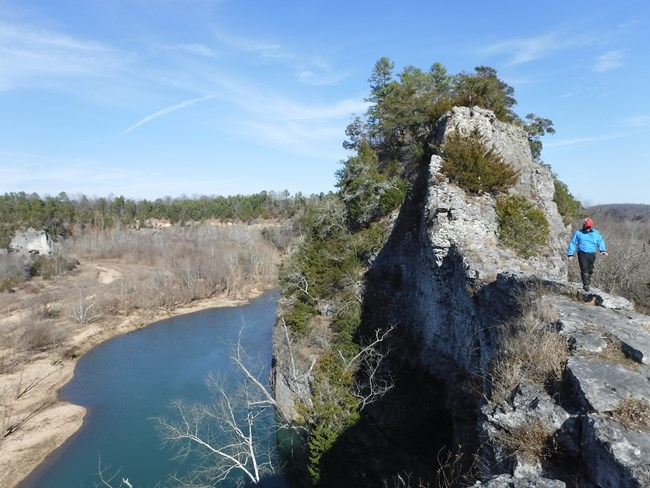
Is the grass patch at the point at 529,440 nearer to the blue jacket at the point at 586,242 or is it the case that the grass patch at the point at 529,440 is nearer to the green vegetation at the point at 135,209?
the blue jacket at the point at 586,242

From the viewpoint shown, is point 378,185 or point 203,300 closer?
point 378,185

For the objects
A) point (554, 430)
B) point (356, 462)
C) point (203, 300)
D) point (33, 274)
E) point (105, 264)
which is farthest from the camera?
point (105, 264)

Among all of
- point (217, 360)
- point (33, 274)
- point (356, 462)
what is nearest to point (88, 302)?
point (33, 274)

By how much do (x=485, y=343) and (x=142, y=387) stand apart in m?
25.3

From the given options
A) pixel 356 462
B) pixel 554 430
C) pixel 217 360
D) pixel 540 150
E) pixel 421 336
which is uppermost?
pixel 540 150

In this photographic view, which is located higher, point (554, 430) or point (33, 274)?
point (554, 430)

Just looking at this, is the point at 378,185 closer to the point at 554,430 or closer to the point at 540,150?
the point at 540,150

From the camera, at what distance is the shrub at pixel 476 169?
17391 millimetres

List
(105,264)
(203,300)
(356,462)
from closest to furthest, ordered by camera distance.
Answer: (356,462) < (203,300) < (105,264)

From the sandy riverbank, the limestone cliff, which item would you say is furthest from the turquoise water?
the limestone cliff

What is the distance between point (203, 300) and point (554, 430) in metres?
51.7

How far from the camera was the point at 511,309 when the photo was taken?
10508 millimetres

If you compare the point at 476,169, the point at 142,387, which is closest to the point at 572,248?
the point at 476,169

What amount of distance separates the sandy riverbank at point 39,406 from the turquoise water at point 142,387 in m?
0.78
